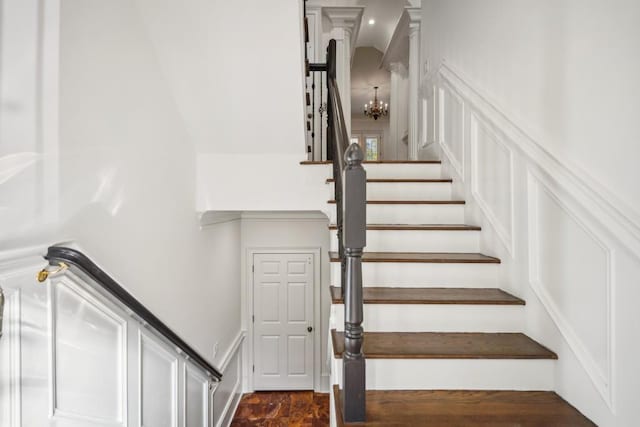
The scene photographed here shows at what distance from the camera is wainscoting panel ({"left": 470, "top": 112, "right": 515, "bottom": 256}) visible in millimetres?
1874

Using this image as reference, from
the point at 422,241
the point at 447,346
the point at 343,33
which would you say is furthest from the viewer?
the point at 343,33

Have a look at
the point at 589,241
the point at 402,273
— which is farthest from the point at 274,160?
the point at 589,241

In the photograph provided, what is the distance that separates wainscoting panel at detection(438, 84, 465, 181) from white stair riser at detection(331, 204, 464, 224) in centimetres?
28

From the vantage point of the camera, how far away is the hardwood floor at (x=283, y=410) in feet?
13.3

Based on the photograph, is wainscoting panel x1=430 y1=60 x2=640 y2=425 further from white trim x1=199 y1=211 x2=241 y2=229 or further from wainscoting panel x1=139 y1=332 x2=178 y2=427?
white trim x1=199 y1=211 x2=241 y2=229

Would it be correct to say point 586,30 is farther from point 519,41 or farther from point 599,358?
point 599,358

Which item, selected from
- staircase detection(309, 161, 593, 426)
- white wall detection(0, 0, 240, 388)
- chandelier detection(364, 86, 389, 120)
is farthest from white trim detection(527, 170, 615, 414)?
chandelier detection(364, 86, 389, 120)

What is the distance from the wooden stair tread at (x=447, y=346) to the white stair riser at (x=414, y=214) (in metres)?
0.95

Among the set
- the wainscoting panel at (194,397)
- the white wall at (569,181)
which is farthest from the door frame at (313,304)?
the white wall at (569,181)

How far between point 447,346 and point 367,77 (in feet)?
26.7

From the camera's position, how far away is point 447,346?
5.01 ft

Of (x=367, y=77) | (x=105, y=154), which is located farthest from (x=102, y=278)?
(x=367, y=77)

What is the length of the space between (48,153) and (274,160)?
72.7 inches

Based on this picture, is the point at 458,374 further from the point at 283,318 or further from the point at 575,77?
the point at 283,318
